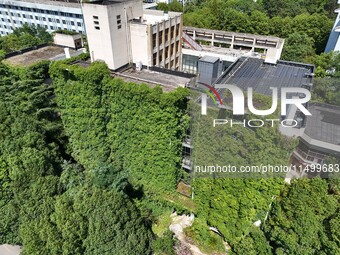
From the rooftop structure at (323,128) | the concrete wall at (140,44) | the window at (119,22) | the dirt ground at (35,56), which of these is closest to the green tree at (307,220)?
the rooftop structure at (323,128)

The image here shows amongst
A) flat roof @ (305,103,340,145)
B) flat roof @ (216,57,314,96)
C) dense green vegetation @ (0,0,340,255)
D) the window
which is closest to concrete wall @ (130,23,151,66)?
the window

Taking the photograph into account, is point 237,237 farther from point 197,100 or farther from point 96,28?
point 96,28

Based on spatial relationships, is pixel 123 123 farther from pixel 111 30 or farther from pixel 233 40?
pixel 233 40

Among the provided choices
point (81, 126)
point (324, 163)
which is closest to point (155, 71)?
point (81, 126)

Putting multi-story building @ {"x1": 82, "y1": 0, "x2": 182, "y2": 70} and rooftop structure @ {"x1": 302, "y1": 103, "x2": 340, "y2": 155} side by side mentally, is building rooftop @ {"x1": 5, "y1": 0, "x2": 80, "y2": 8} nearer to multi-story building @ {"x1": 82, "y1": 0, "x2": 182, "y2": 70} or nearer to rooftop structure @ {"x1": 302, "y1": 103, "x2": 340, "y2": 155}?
multi-story building @ {"x1": 82, "y1": 0, "x2": 182, "y2": 70}

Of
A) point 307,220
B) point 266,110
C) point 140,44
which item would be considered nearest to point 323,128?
Answer: point 266,110

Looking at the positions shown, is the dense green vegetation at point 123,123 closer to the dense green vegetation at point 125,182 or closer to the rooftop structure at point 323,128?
the dense green vegetation at point 125,182
